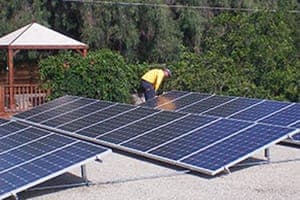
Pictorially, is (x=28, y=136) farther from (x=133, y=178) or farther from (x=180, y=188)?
(x=180, y=188)

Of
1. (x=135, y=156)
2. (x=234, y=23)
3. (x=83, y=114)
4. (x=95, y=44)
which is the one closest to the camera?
(x=135, y=156)

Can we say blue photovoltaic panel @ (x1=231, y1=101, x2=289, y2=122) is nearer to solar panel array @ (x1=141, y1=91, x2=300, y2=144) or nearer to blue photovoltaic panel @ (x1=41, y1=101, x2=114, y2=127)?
solar panel array @ (x1=141, y1=91, x2=300, y2=144)

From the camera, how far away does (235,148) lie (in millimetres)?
10406

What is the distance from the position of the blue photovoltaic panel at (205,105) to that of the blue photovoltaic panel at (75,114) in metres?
1.96

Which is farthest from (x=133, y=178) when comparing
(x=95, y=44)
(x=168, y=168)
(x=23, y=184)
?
(x=95, y=44)

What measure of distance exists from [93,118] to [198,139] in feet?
11.5

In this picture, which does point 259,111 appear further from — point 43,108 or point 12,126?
point 43,108

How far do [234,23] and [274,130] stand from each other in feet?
34.6

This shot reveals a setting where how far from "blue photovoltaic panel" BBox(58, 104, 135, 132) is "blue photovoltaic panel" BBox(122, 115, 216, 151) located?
77.5 inches

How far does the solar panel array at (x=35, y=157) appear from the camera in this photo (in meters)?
8.50

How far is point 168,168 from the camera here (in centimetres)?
1084

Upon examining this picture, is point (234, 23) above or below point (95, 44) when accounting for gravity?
above

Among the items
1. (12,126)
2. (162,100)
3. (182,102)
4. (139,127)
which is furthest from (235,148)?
(162,100)

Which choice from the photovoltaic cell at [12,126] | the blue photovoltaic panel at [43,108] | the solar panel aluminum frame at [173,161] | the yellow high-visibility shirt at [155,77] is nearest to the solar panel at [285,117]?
the solar panel aluminum frame at [173,161]
